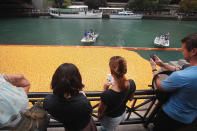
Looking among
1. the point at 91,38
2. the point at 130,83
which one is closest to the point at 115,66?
the point at 130,83

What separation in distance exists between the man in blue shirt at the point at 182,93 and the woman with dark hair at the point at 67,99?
2.98 ft

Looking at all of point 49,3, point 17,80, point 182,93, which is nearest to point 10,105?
point 17,80

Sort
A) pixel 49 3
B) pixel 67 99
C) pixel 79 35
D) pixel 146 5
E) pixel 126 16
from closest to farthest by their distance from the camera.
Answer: pixel 67 99
pixel 79 35
pixel 126 16
pixel 146 5
pixel 49 3

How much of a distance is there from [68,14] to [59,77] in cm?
3485

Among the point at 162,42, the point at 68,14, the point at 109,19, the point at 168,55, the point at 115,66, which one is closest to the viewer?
the point at 115,66

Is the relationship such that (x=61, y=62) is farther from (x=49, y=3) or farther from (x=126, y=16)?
(x=49, y=3)

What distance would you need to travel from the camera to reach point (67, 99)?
3.95 ft

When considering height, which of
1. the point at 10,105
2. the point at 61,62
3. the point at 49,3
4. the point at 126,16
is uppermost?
the point at 49,3

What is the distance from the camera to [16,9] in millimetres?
36375

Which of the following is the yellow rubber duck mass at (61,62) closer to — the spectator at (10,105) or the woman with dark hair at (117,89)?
the woman with dark hair at (117,89)

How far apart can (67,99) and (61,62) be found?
719 cm

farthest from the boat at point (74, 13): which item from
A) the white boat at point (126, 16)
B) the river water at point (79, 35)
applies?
the river water at point (79, 35)

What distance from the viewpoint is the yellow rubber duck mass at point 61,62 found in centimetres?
606

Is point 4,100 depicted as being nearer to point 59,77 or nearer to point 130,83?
point 59,77
